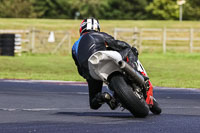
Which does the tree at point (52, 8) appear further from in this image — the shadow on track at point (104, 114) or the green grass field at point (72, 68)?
the shadow on track at point (104, 114)

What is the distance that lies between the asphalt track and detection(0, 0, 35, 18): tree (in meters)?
74.7

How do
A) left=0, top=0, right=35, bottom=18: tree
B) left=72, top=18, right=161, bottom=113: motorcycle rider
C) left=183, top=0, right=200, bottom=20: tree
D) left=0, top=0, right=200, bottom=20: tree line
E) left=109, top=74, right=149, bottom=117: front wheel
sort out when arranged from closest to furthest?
left=109, top=74, right=149, bottom=117: front wheel → left=72, top=18, right=161, bottom=113: motorcycle rider → left=183, top=0, right=200, bottom=20: tree → left=0, top=0, right=35, bottom=18: tree → left=0, top=0, right=200, bottom=20: tree line

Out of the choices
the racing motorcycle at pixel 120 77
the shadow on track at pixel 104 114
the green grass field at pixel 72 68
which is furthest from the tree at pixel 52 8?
the racing motorcycle at pixel 120 77

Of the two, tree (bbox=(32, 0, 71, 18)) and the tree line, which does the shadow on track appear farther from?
tree (bbox=(32, 0, 71, 18))

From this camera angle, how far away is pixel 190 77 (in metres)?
22.0

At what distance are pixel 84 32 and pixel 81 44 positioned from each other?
18.6 inches

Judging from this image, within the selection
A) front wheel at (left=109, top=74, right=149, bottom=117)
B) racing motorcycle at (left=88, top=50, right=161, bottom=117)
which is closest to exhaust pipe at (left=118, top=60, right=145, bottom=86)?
racing motorcycle at (left=88, top=50, right=161, bottom=117)

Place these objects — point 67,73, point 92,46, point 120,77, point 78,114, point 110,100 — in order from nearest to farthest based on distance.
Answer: point 120,77 < point 110,100 < point 92,46 < point 78,114 < point 67,73

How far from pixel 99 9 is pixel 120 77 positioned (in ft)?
294

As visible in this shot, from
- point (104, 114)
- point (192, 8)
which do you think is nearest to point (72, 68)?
point (104, 114)

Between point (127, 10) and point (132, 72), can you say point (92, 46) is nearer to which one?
point (132, 72)

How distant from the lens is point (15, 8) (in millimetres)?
91000

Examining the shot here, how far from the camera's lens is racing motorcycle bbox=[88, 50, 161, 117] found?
8805 millimetres

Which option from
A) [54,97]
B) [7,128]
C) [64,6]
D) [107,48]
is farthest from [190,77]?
[64,6]
